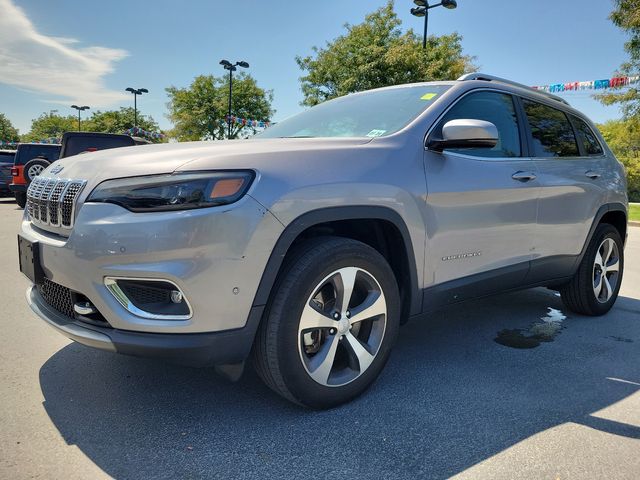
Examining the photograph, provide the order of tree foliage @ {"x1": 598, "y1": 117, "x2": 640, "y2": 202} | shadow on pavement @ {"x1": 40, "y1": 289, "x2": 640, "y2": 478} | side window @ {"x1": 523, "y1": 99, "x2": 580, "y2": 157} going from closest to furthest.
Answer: shadow on pavement @ {"x1": 40, "y1": 289, "x2": 640, "y2": 478} → side window @ {"x1": 523, "y1": 99, "x2": 580, "y2": 157} → tree foliage @ {"x1": 598, "y1": 117, "x2": 640, "y2": 202}

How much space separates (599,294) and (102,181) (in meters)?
4.06

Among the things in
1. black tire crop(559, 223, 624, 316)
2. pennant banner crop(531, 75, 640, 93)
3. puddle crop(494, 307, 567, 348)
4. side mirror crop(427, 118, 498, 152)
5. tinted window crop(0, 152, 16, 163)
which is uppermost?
pennant banner crop(531, 75, 640, 93)

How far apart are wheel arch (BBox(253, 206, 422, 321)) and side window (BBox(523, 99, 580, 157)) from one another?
157cm

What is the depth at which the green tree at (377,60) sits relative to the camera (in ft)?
62.3

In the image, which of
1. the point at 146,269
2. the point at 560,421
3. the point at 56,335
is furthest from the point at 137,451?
the point at 560,421

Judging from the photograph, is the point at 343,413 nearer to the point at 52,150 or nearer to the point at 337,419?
the point at 337,419

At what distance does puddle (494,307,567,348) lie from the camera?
3.69 metres

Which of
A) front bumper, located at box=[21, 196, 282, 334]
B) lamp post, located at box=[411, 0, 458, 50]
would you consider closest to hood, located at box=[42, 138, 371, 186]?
front bumper, located at box=[21, 196, 282, 334]

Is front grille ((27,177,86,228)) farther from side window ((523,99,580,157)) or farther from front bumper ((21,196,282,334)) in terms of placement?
side window ((523,99,580,157))

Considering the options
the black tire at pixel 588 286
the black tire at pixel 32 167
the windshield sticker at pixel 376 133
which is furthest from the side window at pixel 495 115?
Answer: the black tire at pixel 32 167

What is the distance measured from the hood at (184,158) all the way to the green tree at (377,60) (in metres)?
17.5

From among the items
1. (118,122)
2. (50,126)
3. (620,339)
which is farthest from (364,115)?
(50,126)

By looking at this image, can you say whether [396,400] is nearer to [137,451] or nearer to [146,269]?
[137,451]

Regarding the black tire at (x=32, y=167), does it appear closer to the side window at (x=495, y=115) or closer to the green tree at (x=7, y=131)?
the side window at (x=495, y=115)
